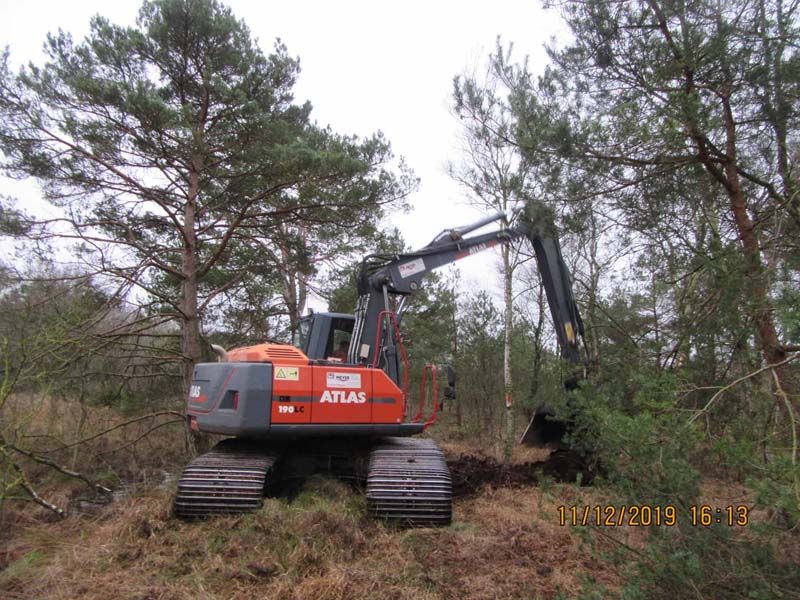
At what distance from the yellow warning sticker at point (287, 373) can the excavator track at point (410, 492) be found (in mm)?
1185

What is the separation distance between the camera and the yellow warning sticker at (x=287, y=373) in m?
5.54

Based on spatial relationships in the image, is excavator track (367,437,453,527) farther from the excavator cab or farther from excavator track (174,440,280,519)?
the excavator cab

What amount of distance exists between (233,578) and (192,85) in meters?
7.08

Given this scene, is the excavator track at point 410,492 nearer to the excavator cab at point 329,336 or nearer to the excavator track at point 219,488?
the excavator track at point 219,488

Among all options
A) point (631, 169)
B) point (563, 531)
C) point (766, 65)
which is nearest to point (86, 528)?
point (563, 531)

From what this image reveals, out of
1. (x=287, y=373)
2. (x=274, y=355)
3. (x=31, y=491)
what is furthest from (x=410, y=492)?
(x=31, y=491)

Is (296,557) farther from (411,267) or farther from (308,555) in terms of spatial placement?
(411,267)

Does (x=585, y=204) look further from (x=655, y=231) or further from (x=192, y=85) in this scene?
(x=192, y=85)

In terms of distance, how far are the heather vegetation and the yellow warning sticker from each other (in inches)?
47.1

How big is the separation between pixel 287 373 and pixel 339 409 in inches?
26.1

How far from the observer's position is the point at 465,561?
4.14 m
